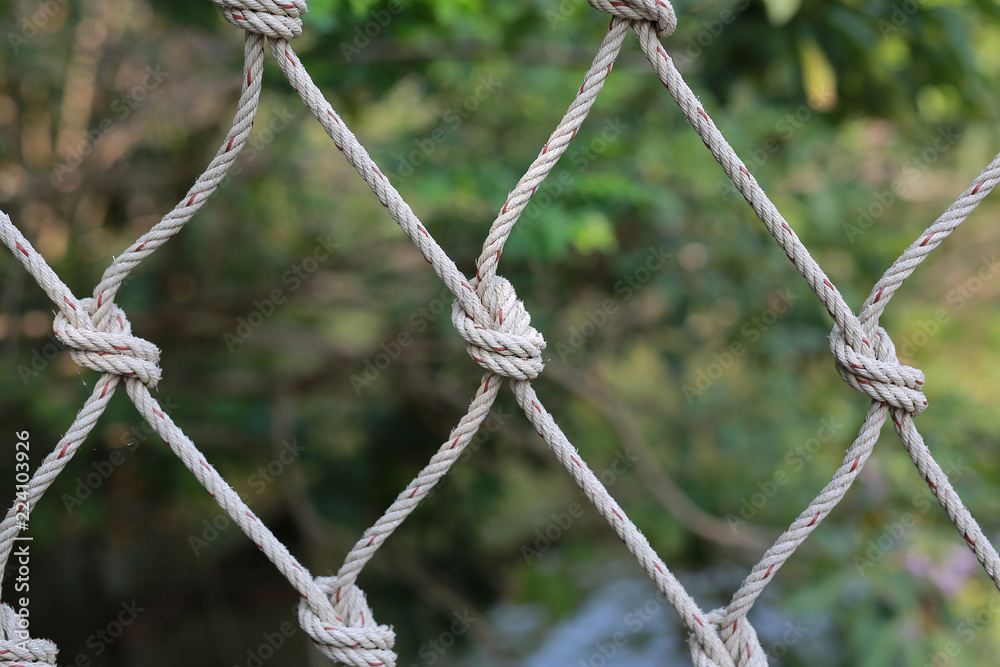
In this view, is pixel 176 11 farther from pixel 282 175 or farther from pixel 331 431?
pixel 331 431

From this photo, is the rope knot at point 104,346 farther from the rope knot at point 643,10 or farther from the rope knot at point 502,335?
the rope knot at point 643,10

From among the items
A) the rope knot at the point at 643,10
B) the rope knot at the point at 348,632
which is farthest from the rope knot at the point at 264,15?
the rope knot at the point at 348,632

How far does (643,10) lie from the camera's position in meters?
0.41

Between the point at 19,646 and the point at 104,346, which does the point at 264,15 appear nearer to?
the point at 104,346

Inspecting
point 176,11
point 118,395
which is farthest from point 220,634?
point 176,11

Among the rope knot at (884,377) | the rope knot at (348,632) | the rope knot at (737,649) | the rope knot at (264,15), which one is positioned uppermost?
the rope knot at (264,15)

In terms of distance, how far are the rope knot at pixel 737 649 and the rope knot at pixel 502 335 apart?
185 mm

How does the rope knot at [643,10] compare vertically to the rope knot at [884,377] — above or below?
above

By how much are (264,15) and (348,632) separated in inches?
13.9

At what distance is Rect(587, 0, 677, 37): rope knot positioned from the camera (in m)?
0.41

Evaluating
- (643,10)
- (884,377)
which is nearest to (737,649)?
(884,377)

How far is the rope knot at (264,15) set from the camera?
1.33 ft

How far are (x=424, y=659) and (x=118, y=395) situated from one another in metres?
0.70

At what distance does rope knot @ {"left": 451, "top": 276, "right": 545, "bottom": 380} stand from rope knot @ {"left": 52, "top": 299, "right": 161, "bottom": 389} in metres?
0.19
